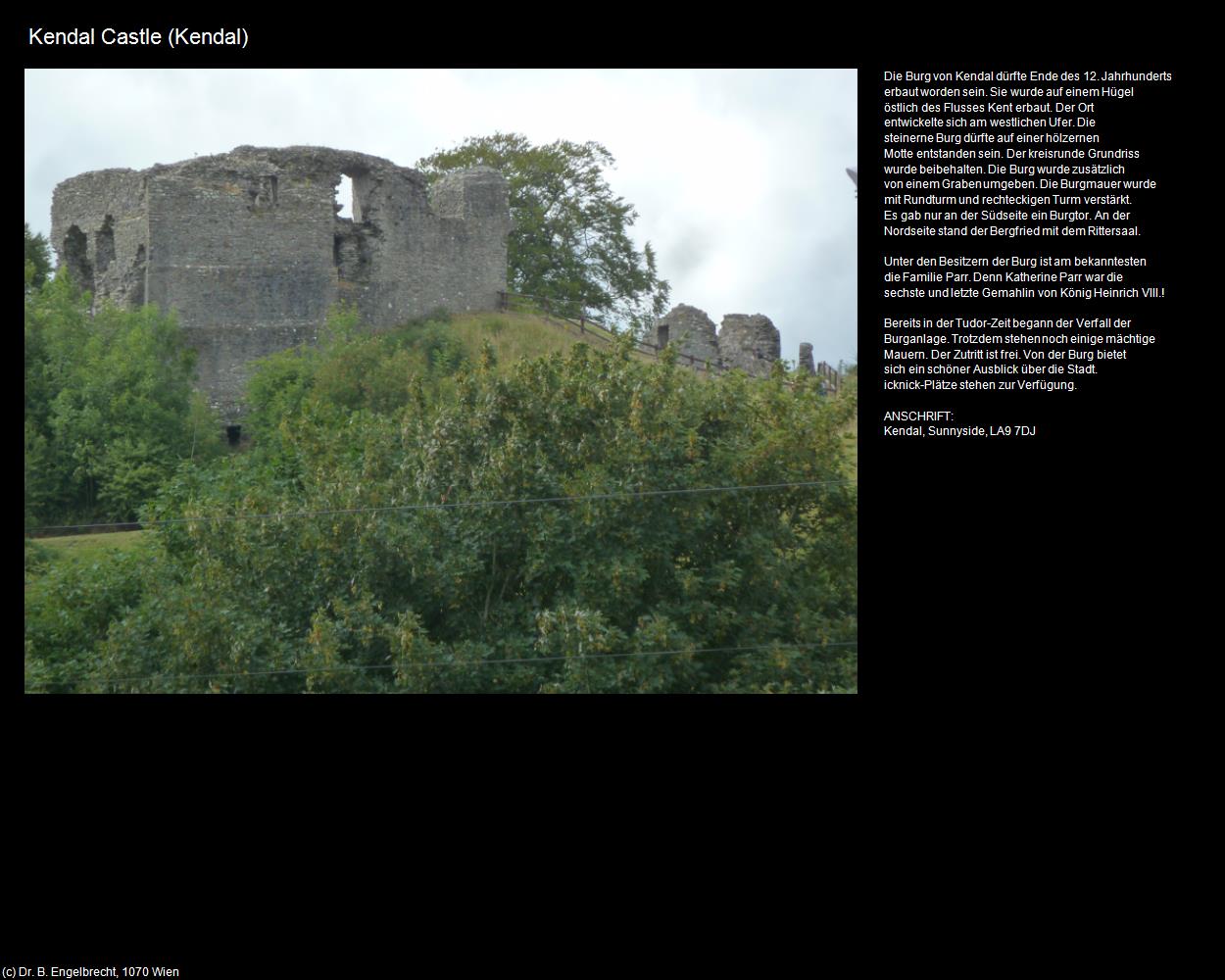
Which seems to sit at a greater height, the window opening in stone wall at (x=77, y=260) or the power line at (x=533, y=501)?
the window opening in stone wall at (x=77, y=260)

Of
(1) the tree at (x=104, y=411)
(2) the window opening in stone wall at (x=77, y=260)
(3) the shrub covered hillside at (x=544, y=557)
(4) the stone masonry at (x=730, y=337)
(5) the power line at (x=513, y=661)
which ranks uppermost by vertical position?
(2) the window opening in stone wall at (x=77, y=260)

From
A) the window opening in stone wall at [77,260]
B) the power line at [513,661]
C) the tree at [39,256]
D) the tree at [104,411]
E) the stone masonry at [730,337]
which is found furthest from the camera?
the tree at [39,256]

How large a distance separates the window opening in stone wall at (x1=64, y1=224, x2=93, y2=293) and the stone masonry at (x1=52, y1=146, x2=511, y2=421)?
0.03 m

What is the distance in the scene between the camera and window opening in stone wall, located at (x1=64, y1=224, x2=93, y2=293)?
97.9ft

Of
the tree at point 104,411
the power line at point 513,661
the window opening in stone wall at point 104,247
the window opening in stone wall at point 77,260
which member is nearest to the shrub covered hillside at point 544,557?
the power line at point 513,661

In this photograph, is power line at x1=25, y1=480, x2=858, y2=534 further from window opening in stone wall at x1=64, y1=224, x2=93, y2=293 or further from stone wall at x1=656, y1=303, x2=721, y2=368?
stone wall at x1=656, y1=303, x2=721, y2=368

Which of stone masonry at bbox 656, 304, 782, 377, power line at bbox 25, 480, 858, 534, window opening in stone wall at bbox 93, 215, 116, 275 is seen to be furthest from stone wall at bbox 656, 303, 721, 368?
power line at bbox 25, 480, 858, 534

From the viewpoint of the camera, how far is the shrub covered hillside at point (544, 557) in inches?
500

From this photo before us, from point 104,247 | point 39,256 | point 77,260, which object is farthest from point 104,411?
point 39,256

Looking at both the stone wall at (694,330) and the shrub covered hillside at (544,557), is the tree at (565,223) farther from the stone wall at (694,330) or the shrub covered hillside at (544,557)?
the shrub covered hillside at (544,557)

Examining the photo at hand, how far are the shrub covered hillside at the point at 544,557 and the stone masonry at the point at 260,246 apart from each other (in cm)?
1280

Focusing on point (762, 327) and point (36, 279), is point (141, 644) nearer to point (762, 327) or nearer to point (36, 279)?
point (762, 327)

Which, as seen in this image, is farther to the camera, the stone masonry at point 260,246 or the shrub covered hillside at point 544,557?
the stone masonry at point 260,246

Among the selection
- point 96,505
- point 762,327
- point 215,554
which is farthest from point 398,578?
point 762,327
